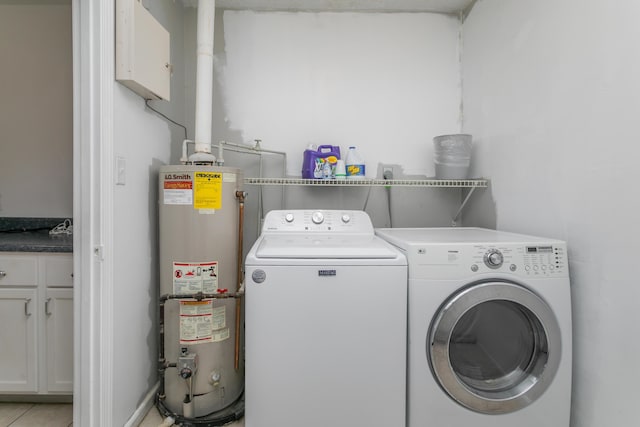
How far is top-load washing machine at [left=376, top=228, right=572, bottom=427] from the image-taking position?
1.29 metres

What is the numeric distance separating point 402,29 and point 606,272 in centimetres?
192

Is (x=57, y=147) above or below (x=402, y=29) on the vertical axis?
Answer: below

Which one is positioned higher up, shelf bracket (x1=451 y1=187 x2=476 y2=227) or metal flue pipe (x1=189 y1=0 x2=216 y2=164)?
metal flue pipe (x1=189 y1=0 x2=216 y2=164)

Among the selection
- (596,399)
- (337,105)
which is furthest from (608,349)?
(337,105)

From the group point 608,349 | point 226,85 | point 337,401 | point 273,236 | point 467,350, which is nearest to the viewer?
point 608,349

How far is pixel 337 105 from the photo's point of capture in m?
2.21

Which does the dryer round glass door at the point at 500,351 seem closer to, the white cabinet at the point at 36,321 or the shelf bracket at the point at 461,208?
the shelf bracket at the point at 461,208

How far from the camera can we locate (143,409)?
5.32ft

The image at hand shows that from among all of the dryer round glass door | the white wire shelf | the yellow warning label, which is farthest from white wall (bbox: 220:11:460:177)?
the dryer round glass door

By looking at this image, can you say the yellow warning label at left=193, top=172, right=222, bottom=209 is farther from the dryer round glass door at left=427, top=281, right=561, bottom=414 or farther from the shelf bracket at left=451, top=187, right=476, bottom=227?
the shelf bracket at left=451, top=187, right=476, bottom=227

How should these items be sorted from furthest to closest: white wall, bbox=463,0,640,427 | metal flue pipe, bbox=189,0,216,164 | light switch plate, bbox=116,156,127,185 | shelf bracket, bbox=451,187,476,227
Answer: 1. shelf bracket, bbox=451,187,476,227
2. metal flue pipe, bbox=189,0,216,164
3. light switch plate, bbox=116,156,127,185
4. white wall, bbox=463,0,640,427

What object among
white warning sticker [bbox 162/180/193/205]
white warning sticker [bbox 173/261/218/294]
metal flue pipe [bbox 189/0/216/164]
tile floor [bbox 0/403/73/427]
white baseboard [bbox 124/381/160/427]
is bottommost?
tile floor [bbox 0/403/73/427]

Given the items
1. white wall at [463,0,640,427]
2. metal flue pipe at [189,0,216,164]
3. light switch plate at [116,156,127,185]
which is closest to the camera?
white wall at [463,0,640,427]

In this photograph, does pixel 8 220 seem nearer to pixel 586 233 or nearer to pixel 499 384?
pixel 499 384
